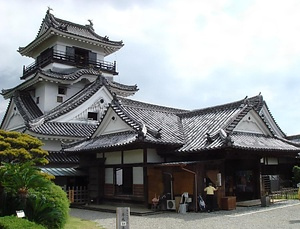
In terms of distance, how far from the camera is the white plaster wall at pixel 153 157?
709 inches

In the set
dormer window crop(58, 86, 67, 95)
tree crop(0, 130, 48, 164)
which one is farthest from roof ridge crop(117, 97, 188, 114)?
dormer window crop(58, 86, 67, 95)

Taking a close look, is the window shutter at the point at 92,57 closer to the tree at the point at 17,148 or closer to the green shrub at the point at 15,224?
the tree at the point at 17,148

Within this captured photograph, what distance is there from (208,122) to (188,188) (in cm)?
565

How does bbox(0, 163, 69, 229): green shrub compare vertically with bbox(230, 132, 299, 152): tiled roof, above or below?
below

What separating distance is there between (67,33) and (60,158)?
41.0 feet

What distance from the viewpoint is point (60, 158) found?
24.2 meters

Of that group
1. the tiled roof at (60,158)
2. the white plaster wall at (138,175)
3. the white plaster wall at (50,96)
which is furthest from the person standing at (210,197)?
the white plaster wall at (50,96)

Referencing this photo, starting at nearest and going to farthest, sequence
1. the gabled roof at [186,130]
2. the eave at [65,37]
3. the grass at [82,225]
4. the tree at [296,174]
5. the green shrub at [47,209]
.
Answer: the green shrub at [47,209] → the grass at [82,225] → the gabled roof at [186,130] → the tree at [296,174] → the eave at [65,37]

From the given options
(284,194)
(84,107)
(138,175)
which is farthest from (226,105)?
(84,107)

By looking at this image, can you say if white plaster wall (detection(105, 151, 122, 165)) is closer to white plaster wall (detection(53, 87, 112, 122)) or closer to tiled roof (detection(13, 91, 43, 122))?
white plaster wall (detection(53, 87, 112, 122))

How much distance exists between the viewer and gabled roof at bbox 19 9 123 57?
30828 mm

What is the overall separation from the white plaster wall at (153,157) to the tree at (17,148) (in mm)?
5430

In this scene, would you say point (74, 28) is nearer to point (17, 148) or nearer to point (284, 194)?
point (17, 148)

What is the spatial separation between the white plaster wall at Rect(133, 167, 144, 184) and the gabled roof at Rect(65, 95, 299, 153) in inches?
70.6
